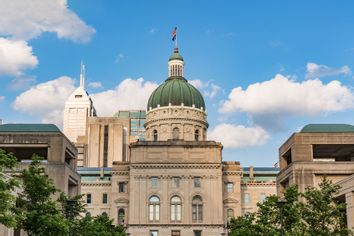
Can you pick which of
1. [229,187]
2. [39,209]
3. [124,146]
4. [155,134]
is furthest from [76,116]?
[39,209]

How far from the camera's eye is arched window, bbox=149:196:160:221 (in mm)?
100812

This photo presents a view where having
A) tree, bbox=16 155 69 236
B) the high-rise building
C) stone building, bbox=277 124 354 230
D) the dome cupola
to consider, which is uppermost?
the high-rise building

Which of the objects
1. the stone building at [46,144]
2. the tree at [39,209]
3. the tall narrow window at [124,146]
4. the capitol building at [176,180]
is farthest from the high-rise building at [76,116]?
the tree at [39,209]

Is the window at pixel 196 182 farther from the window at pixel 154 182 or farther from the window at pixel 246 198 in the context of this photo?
the window at pixel 246 198

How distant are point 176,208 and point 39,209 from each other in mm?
62703

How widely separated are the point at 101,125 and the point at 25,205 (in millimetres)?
129479

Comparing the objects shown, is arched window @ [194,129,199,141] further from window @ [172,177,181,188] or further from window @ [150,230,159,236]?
window @ [150,230,159,236]

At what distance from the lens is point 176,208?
3984 inches

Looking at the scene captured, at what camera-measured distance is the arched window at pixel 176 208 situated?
101m

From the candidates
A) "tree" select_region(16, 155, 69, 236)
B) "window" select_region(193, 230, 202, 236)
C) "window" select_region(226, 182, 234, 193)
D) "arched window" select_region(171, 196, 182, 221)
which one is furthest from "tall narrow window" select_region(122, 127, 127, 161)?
"tree" select_region(16, 155, 69, 236)

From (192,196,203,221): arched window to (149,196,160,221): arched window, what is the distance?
5.98 meters

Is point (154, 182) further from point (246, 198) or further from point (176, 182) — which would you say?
point (246, 198)

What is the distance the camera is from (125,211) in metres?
105

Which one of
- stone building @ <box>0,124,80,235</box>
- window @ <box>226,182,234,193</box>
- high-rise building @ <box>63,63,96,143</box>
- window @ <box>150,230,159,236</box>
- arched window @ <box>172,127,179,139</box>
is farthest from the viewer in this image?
high-rise building @ <box>63,63,96,143</box>
